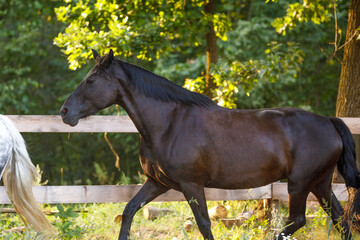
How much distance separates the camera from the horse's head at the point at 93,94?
4.25 m

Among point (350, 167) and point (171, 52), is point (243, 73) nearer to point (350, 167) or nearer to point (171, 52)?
point (350, 167)

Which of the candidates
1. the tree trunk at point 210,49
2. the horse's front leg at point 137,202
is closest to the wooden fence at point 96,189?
the horse's front leg at point 137,202

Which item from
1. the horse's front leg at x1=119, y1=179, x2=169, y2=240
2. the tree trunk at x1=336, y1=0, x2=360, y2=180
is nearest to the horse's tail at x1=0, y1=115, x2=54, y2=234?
the horse's front leg at x1=119, y1=179, x2=169, y2=240

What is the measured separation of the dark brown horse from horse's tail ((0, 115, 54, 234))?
67cm

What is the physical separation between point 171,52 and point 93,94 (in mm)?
9148

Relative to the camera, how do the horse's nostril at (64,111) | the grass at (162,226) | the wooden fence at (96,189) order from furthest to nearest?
1. the wooden fence at (96,189)
2. the grass at (162,226)
3. the horse's nostril at (64,111)

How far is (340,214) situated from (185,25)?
432 cm

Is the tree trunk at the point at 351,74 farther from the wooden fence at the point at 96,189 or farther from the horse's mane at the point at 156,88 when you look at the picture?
the horse's mane at the point at 156,88

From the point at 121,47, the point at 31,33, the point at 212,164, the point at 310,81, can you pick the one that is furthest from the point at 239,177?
the point at 31,33

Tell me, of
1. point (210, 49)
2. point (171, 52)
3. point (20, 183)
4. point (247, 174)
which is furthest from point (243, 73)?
point (171, 52)

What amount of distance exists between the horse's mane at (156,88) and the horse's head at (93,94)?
0.17 meters

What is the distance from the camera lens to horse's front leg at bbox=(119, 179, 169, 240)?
178 inches

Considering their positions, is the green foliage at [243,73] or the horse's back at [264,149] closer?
the horse's back at [264,149]

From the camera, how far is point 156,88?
4.53 meters
